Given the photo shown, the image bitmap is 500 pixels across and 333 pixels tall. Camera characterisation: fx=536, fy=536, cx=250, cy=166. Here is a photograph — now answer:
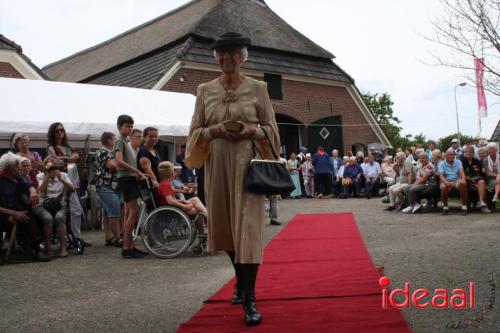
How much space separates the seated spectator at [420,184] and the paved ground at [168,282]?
114 inches

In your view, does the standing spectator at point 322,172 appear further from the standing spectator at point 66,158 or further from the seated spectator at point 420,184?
the standing spectator at point 66,158

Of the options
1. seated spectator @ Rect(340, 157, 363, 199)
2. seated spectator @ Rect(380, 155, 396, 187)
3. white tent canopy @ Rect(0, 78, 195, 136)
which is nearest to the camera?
white tent canopy @ Rect(0, 78, 195, 136)

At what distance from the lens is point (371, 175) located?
17.3 m

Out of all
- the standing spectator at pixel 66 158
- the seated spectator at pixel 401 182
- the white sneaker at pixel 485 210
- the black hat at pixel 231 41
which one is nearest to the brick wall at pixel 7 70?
the standing spectator at pixel 66 158

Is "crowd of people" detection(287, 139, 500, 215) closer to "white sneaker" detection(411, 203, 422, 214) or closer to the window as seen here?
"white sneaker" detection(411, 203, 422, 214)

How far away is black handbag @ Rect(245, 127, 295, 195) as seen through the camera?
3.71m

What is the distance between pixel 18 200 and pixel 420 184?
812 centimetres

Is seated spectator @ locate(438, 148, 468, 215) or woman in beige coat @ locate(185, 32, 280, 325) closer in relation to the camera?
woman in beige coat @ locate(185, 32, 280, 325)

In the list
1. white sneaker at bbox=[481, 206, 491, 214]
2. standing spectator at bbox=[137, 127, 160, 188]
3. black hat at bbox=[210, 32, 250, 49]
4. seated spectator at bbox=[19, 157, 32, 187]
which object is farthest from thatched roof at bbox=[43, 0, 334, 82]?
black hat at bbox=[210, 32, 250, 49]

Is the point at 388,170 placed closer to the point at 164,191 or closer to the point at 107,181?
the point at 107,181

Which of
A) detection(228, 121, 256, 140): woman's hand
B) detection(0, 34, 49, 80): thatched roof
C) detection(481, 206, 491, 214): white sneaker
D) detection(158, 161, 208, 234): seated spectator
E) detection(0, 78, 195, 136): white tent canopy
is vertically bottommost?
detection(481, 206, 491, 214): white sneaker

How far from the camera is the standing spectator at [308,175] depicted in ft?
62.5

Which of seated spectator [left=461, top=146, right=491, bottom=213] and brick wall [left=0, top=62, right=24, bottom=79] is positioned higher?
brick wall [left=0, top=62, right=24, bottom=79]

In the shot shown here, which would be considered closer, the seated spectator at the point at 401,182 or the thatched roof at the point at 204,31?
the seated spectator at the point at 401,182
